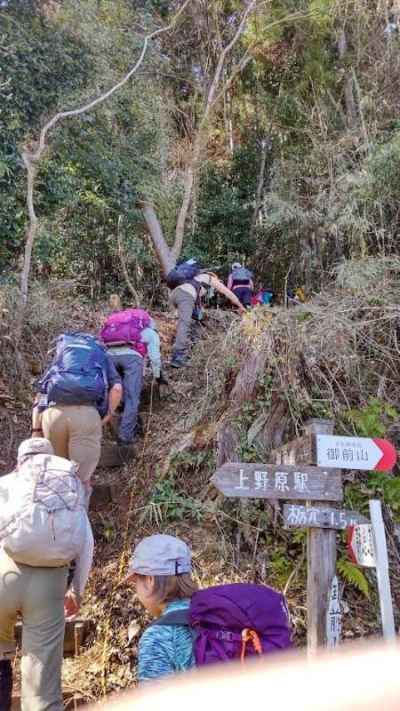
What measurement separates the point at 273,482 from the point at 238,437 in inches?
88.5

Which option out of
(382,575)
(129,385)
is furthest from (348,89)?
(382,575)

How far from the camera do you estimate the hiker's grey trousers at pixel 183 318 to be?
27.6 feet

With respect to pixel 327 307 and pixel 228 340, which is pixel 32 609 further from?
pixel 327 307

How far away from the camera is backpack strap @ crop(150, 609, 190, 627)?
2.62m

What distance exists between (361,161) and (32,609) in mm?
9948

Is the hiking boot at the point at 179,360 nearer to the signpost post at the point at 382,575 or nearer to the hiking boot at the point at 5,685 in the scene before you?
the signpost post at the point at 382,575

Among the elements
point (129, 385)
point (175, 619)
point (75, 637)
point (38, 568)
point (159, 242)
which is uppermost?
point (159, 242)

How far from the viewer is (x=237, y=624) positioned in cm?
245

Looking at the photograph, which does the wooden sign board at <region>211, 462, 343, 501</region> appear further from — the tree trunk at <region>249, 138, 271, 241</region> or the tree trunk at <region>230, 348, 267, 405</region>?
the tree trunk at <region>249, 138, 271, 241</region>

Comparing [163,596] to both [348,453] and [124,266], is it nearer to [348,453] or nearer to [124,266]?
[348,453]

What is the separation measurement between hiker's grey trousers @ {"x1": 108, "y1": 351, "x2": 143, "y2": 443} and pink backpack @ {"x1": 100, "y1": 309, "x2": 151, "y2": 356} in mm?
122

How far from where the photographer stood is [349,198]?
34.9 ft

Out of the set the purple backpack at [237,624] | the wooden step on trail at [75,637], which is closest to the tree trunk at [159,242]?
the wooden step on trail at [75,637]

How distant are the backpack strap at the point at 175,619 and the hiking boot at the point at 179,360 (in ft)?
18.8
